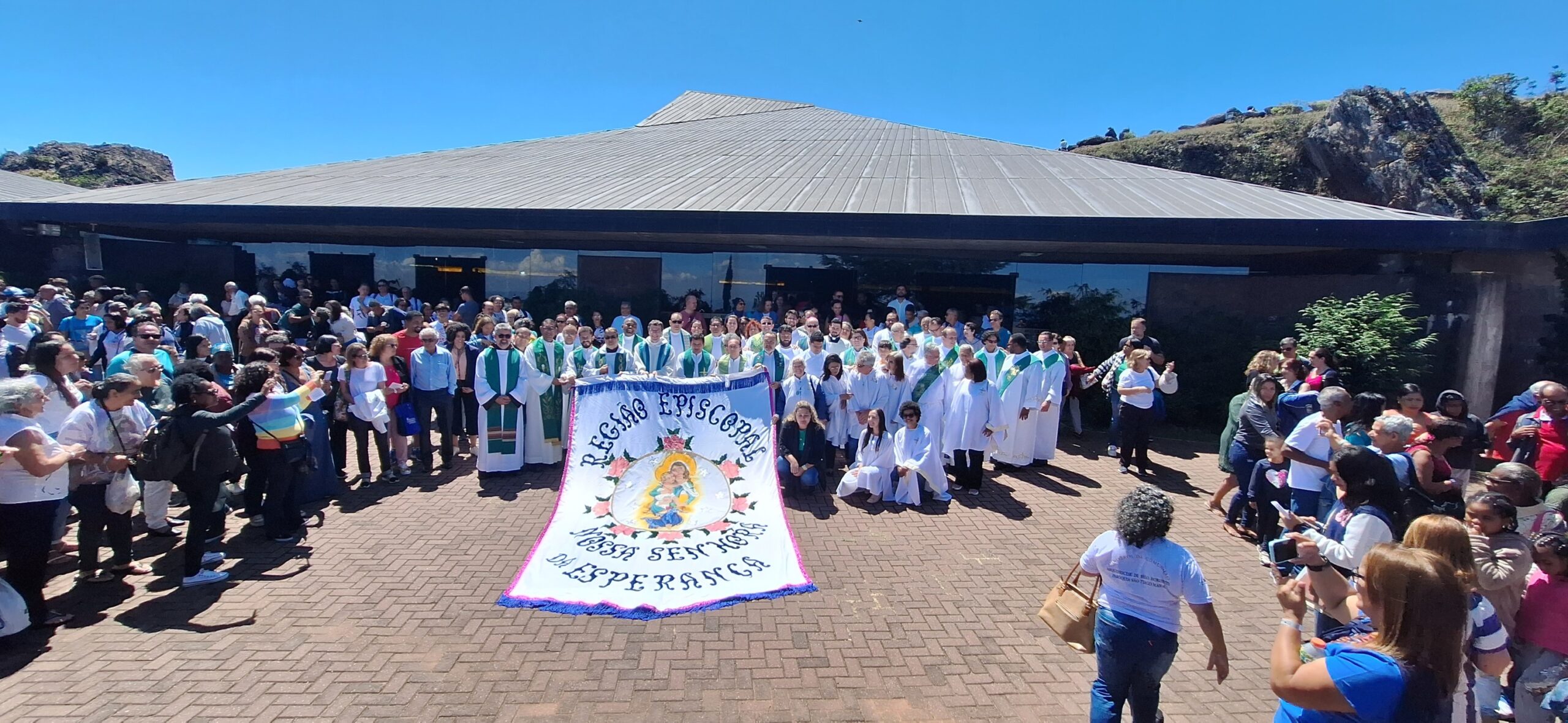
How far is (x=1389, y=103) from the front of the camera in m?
32.9

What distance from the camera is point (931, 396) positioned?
799cm

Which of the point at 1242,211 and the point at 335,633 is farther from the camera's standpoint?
the point at 1242,211

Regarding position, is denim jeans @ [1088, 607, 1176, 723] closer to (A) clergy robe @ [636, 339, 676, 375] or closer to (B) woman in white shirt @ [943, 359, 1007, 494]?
(B) woman in white shirt @ [943, 359, 1007, 494]

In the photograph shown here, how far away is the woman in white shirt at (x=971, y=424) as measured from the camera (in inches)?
304

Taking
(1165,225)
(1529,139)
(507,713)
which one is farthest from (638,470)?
(1529,139)

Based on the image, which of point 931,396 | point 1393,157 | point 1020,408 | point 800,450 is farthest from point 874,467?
point 1393,157

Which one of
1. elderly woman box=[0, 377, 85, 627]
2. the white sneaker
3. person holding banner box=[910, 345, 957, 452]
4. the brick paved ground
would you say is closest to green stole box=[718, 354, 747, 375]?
person holding banner box=[910, 345, 957, 452]

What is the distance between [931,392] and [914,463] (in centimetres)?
115

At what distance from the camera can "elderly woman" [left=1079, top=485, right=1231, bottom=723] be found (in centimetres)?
295

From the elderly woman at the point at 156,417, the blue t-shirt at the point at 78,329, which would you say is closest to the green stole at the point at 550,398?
the elderly woman at the point at 156,417

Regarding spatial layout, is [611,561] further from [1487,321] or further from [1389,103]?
[1389,103]

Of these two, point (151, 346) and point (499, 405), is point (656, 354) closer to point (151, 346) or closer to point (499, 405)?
point (499, 405)

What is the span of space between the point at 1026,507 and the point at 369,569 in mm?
6224

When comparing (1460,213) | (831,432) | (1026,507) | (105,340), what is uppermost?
(1460,213)
